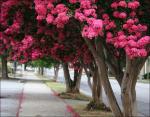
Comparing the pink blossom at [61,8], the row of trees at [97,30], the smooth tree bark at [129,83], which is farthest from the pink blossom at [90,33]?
the smooth tree bark at [129,83]

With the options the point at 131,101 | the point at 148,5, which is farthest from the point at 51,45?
the point at 148,5

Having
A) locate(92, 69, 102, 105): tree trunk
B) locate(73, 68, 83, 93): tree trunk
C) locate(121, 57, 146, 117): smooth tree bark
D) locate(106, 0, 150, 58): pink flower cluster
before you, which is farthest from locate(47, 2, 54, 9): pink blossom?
locate(73, 68, 83, 93): tree trunk

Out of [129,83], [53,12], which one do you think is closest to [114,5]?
[53,12]

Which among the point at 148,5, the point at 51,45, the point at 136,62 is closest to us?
the point at 148,5

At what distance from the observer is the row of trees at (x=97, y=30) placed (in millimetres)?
8359

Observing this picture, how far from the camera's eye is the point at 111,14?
9.56 metres

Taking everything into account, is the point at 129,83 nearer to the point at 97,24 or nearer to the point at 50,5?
the point at 50,5

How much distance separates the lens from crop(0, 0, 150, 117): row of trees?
27.4 ft

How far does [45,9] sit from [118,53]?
428 centimetres

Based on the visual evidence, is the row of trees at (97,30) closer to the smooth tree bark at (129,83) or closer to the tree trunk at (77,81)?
the smooth tree bark at (129,83)

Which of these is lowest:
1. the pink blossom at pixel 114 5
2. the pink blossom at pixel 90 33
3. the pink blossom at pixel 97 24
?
the pink blossom at pixel 90 33

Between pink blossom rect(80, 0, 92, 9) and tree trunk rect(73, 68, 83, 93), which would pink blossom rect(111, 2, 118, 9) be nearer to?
pink blossom rect(80, 0, 92, 9)

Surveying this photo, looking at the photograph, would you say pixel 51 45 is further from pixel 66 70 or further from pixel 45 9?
pixel 66 70

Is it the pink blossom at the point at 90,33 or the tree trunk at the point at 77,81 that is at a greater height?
the pink blossom at the point at 90,33
